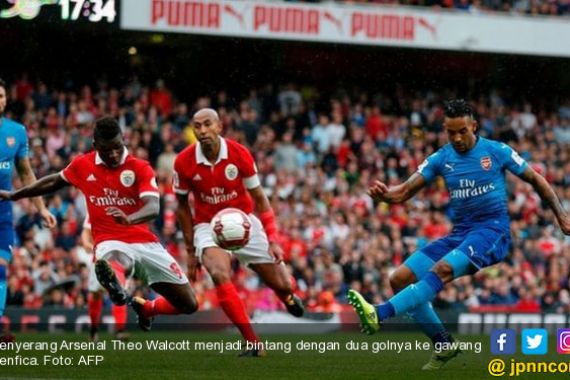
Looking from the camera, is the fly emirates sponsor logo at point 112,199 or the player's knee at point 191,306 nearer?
the fly emirates sponsor logo at point 112,199

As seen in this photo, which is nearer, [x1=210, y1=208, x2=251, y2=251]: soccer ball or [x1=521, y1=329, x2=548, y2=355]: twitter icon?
[x1=210, y1=208, x2=251, y2=251]: soccer ball

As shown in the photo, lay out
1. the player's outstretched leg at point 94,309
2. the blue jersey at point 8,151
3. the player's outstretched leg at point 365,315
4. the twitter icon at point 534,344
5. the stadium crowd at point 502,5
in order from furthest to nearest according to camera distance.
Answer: the stadium crowd at point 502,5 → the player's outstretched leg at point 94,309 → the twitter icon at point 534,344 → the blue jersey at point 8,151 → the player's outstretched leg at point 365,315

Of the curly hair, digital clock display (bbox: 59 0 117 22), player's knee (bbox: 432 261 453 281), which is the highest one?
digital clock display (bbox: 59 0 117 22)

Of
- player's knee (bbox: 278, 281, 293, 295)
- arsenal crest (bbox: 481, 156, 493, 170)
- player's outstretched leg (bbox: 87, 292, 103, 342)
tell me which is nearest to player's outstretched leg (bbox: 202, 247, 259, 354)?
player's knee (bbox: 278, 281, 293, 295)

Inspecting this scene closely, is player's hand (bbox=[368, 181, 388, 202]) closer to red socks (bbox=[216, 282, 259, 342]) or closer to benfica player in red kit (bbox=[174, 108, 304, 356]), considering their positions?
benfica player in red kit (bbox=[174, 108, 304, 356])

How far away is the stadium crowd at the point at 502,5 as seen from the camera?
90.2ft

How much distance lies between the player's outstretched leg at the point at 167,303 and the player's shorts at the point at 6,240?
1189 mm

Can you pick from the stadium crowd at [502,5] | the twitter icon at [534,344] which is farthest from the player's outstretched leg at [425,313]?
the stadium crowd at [502,5]

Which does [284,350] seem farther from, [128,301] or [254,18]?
[254,18]

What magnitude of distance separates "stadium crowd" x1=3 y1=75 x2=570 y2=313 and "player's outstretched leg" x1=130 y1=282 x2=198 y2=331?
6679mm

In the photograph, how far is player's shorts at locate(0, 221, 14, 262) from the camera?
40.7ft

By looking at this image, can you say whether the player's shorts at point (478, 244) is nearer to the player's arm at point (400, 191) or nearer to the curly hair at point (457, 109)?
the player's arm at point (400, 191)

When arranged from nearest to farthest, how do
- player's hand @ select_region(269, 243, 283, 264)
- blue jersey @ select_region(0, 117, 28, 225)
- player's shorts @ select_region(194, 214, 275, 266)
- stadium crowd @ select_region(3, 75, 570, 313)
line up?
blue jersey @ select_region(0, 117, 28, 225) < player's hand @ select_region(269, 243, 283, 264) < player's shorts @ select_region(194, 214, 275, 266) < stadium crowd @ select_region(3, 75, 570, 313)

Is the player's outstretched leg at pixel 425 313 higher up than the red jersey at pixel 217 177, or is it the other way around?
the red jersey at pixel 217 177
